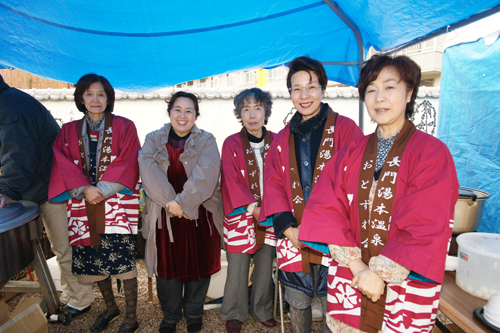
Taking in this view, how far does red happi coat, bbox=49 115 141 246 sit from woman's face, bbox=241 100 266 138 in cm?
102

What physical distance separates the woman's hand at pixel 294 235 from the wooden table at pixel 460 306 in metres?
0.79

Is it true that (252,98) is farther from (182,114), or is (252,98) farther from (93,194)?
(93,194)

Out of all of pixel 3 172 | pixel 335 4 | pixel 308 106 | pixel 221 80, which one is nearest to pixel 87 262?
pixel 3 172

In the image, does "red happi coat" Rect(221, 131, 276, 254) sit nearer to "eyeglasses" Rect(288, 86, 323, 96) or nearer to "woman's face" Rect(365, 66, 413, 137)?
"eyeglasses" Rect(288, 86, 323, 96)

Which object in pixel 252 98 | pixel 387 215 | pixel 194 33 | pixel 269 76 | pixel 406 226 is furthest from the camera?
pixel 269 76

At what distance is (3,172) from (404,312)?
9.44ft

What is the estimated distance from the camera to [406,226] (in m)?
1.25

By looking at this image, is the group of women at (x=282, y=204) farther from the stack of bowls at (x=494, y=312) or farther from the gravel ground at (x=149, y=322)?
the stack of bowls at (x=494, y=312)

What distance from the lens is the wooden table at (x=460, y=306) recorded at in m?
1.35

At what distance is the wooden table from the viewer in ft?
4.43

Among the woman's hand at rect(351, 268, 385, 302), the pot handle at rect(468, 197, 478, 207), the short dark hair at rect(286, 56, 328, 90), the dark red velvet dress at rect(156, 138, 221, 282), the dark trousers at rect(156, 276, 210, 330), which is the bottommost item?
the dark trousers at rect(156, 276, 210, 330)

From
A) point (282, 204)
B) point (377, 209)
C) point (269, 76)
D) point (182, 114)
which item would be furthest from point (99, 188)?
point (269, 76)

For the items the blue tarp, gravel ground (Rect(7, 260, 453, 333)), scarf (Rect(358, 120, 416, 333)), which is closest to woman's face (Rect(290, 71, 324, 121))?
scarf (Rect(358, 120, 416, 333))

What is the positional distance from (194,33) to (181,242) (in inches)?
87.3
